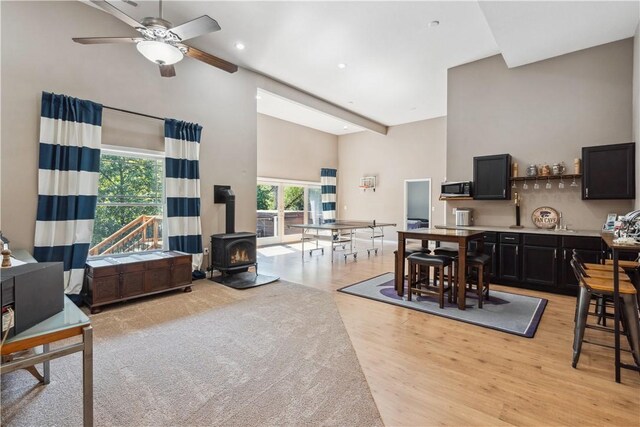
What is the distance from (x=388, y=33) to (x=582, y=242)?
387cm

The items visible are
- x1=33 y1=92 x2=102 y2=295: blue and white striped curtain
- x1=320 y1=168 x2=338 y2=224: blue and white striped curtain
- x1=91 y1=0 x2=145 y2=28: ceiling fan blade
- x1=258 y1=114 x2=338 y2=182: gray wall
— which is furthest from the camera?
x1=320 y1=168 x2=338 y2=224: blue and white striped curtain

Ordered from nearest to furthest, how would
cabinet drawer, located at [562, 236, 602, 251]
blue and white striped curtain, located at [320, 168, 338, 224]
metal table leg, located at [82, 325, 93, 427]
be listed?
metal table leg, located at [82, 325, 93, 427] → cabinet drawer, located at [562, 236, 602, 251] → blue and white striped curtain, located at [320, 168, 338, 224]

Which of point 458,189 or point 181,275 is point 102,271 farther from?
point 458,189

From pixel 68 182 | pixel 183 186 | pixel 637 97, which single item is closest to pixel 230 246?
pixel 183 186

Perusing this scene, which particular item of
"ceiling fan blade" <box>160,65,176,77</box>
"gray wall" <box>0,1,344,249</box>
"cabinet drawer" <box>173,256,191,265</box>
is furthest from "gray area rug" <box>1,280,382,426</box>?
"ceiling fan blade" <box>160,65,176,77</box>

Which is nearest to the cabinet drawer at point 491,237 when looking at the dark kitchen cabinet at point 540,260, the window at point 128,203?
the dark kitchen cabinet at point 540,260

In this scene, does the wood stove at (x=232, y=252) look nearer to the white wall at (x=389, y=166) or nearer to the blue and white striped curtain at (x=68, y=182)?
the blue and white striped curtain at (x=68, y=182)

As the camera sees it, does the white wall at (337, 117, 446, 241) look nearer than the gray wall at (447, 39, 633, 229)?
No

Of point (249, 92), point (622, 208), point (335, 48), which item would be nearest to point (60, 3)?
point (249, 92)

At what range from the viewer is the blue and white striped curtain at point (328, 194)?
10117 millimetres

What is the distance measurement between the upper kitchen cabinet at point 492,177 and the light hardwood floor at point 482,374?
6.74 feet

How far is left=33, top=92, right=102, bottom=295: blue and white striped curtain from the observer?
3.36 metres

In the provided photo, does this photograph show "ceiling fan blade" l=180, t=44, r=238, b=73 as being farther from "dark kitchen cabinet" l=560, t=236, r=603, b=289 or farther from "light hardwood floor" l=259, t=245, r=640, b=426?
"dark kitchen cabinet" l=560, t=236, r=603, b=289

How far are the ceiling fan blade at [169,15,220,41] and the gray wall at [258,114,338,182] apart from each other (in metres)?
5.50
